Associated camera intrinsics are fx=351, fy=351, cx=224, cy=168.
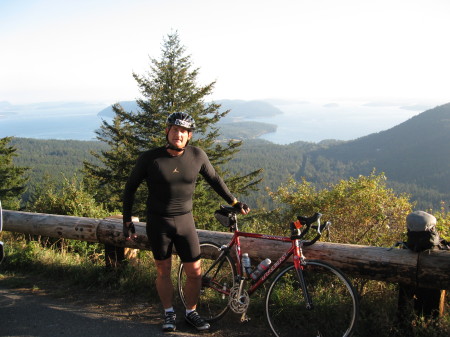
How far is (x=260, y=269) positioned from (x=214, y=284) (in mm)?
722

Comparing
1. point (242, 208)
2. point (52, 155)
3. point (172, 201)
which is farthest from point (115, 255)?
point (52, 155)

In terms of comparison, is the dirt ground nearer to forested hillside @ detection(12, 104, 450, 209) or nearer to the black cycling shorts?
the black cycling shorts

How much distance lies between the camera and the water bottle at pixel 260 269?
372cm

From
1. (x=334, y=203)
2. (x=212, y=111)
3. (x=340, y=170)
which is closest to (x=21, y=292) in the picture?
(x=334, y=203)

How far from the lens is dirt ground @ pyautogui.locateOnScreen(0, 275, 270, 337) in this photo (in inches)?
150

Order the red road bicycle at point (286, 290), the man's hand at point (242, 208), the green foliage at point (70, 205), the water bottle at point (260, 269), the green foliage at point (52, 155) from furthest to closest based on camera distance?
the green foliage at point (52, 155)
the green foliage at point (70, 205)
the man's hand at point (242, 208)
the water bottle at point (260, 269)
the red road bicycle at point (286, 290)

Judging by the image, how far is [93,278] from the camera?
5.09 metres

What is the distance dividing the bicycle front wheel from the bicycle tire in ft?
1.75

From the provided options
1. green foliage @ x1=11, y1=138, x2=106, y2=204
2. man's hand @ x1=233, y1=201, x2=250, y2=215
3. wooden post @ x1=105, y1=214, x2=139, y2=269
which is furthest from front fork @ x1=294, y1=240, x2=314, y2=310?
green foliage @ x1=11, y1=138, x2=106, y2=204

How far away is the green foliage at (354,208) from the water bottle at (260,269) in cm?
463

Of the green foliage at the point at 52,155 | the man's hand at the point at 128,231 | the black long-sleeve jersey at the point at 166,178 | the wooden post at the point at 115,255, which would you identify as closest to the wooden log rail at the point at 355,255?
the wooden post at the point at 115,255

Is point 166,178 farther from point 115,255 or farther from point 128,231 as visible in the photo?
point 115,255

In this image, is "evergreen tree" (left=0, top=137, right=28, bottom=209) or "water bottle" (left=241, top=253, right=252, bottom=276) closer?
"water bottle" (left=241, top=253, right=252, bottom=276)

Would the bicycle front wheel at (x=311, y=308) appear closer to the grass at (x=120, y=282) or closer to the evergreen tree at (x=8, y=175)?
the grass at (x=120, y=282)
